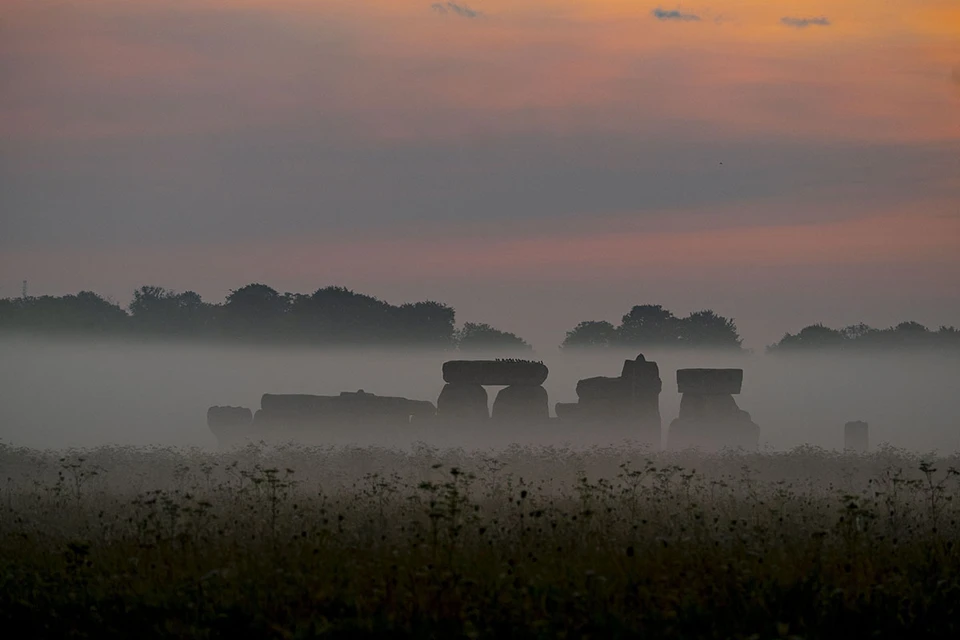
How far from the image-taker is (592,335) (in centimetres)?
11456

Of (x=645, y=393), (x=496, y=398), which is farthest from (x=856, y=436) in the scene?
(x=496, y=398)

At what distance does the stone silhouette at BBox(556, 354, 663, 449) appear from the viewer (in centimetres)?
4338

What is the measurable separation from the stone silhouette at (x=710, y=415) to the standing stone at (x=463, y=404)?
6.70m

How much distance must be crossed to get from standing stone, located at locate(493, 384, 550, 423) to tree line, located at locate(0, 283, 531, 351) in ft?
188

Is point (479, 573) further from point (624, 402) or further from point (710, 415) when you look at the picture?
point (710, 415)

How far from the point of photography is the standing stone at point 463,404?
43.3 m

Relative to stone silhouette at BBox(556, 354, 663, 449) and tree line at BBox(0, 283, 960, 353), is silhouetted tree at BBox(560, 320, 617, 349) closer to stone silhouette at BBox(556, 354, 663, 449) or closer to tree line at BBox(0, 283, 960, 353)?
tree line at BBox(0, 283, 960, 353)

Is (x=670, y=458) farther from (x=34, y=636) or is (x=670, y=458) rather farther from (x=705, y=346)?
(x=705, y=346)

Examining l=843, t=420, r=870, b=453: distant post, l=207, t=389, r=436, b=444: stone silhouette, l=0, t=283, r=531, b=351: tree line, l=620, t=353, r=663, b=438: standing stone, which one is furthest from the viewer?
l=0, t=283, r=531, b=351: tree line

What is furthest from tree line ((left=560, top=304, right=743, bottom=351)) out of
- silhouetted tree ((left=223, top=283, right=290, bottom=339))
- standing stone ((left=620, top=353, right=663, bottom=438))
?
standing stone ((left=620, top=353, right=663, bottom=438))

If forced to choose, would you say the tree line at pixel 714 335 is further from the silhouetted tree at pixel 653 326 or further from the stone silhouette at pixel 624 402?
the stone silhouette at pixel 624 402

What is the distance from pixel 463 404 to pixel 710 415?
8705 millimetres

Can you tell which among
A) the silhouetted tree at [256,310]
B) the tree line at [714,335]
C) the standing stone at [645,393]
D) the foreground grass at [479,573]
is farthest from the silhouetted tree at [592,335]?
the foreground grass at [479,573]

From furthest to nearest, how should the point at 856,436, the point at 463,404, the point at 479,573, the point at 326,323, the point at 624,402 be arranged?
the point at 326,323
the point at 624,402
the point at 463,404
the point at 856,436
the point at 479,573
